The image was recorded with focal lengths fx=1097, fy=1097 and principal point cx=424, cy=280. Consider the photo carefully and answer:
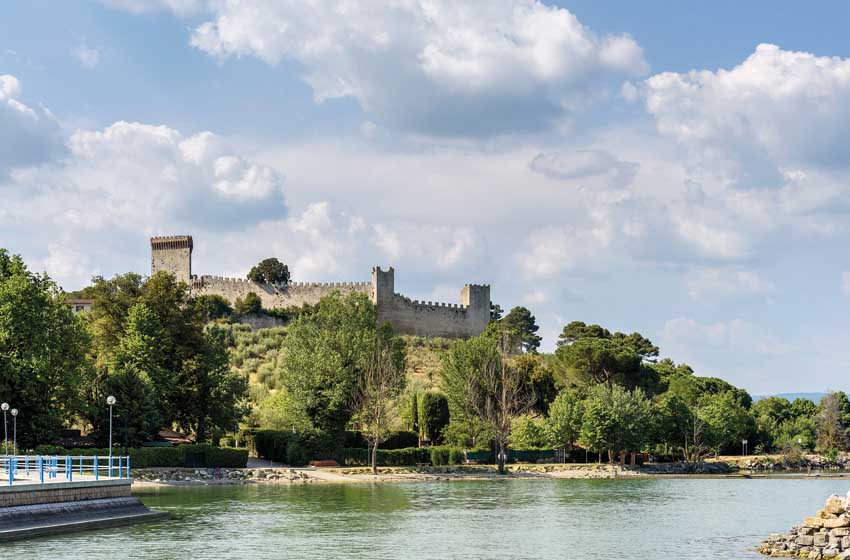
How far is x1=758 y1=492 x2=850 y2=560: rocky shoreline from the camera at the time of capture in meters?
28.1

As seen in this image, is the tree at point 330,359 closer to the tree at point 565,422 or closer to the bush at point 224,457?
the bush at point 224,457

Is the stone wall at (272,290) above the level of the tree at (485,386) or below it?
above

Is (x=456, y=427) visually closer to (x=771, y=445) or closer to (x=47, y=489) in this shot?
(x=771, y=445)

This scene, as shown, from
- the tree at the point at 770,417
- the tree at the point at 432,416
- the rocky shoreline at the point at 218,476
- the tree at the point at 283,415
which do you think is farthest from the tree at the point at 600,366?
the rocky shoreline at the point at 218,476

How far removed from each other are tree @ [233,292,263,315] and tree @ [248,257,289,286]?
4.47 m

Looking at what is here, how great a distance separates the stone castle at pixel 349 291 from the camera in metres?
111

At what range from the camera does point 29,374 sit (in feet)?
160

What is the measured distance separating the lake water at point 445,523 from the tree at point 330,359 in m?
6.93

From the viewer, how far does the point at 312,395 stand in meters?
59.1

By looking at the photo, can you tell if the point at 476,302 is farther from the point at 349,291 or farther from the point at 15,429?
the point at 15,429

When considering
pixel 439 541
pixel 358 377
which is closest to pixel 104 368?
pixel 358 377

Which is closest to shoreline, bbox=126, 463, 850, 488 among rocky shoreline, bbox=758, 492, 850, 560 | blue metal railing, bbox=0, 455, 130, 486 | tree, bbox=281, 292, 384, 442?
tree, bbox=281, 292, 384, 442

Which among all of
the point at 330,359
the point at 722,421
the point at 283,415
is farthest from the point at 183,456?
the point at 722,421

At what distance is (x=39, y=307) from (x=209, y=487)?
37.2ft
